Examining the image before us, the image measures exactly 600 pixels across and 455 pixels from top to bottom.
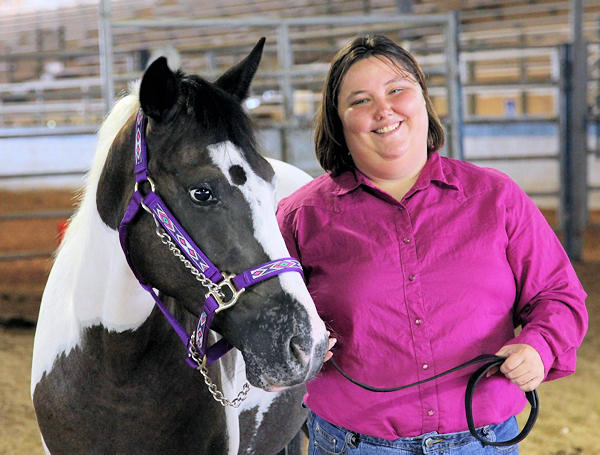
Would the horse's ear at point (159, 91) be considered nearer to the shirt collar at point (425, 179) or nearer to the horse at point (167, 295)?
the horse at point (167, 295)

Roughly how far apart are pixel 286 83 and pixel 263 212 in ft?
13.0

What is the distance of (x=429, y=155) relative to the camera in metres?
1.51

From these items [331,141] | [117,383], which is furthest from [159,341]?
[331,141]

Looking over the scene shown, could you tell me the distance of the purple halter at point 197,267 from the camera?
1331mm

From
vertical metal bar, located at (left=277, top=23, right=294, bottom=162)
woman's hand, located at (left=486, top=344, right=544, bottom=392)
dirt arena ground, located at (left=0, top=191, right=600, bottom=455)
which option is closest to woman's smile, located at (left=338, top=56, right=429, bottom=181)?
woman's hand, located at (left=486, top=344, right=544, bottom=392)

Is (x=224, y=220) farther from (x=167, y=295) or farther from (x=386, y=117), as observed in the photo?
(x=386, y=117)

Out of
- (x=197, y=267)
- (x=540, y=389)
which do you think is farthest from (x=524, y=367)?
(x=540, y=389)

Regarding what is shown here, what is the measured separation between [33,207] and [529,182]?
6694 mm

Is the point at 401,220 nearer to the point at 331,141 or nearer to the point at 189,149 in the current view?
the point at 331,141

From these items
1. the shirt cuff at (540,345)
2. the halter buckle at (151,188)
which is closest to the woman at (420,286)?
the shirt cuff at (540,345)

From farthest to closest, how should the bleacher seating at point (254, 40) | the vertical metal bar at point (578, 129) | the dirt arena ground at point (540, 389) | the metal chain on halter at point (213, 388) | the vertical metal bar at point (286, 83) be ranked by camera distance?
the bleacher seating at point (254, 40), the vertical metal bar at point (578, 129), the vertical metal bar at point (286, 83), the dirt arena ground at point (540, 389), the metal chain on halter at point (213, 388)

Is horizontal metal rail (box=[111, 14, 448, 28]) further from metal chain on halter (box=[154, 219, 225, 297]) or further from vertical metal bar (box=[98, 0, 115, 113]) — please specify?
→ metal chain on halter (box=[154, 219, 225, 297])

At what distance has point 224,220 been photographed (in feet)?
4.44

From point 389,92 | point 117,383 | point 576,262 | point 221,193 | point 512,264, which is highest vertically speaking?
point 389,92
